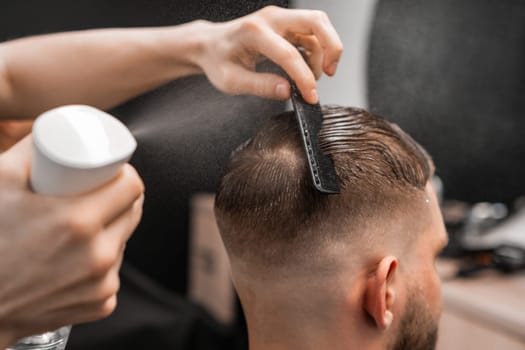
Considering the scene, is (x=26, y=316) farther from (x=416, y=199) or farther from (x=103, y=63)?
(x=416, y=199)

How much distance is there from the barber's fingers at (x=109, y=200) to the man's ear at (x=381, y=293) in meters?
0.45

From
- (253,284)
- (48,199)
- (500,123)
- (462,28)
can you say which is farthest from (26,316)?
(500,123)

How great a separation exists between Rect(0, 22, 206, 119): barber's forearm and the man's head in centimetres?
21

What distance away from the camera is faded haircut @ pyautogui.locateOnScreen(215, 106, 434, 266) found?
0.95m

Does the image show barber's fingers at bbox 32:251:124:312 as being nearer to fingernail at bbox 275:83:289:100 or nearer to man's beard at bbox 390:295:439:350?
fingernail at bbox 275:83:289:100

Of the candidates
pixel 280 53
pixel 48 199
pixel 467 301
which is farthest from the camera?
pixel 467 301

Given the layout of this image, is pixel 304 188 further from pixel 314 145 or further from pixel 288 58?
pixel 288 58

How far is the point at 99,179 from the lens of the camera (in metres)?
0.62

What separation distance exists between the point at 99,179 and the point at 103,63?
47 centimetres

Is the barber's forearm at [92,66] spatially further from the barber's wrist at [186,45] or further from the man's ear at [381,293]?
the man's ear at [381,293]

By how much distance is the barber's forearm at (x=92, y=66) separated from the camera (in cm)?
101

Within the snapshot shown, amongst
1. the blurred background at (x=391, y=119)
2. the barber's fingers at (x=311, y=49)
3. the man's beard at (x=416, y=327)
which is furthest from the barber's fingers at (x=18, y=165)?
the man's beard at (x=416, y=327)

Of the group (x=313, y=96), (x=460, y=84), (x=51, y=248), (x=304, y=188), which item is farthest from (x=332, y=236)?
(x=460, y=84)

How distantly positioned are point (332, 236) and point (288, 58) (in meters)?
0.31
